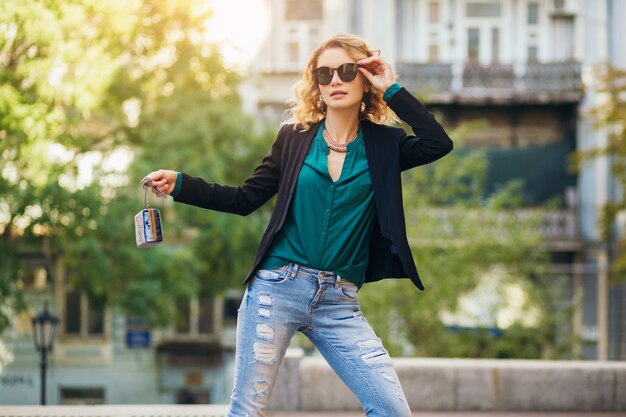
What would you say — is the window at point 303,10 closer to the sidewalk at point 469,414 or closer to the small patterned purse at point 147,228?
the sidewalk at point 469,414

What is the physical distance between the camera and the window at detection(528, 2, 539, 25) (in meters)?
25.0

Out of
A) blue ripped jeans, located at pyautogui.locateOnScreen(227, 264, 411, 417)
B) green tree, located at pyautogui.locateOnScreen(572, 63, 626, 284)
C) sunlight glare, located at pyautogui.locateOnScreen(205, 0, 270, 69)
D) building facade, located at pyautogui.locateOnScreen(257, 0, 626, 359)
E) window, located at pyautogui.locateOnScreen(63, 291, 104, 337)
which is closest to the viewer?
blue ripped jeans, located at pyautogui.locateOnScreen(227, 264, 411, 417)

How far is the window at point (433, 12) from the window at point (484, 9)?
0.73 metres

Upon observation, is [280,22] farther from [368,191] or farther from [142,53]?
[368,191]

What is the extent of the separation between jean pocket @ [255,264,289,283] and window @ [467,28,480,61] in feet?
71.4

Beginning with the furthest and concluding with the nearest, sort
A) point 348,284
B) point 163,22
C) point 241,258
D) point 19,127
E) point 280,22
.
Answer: point 280,22 < point 241,258 < point 163,22 < point 19,127 < point 348,284

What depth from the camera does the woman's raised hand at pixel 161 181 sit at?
12.8 ft

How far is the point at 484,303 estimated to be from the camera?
53.9ft

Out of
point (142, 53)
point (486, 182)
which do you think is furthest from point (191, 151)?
point (486, 182)

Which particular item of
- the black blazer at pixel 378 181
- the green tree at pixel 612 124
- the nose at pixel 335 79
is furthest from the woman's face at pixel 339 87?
the green tree at pixel 612 124

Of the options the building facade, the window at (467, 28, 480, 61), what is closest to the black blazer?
the building facade

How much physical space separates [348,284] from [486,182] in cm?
2035

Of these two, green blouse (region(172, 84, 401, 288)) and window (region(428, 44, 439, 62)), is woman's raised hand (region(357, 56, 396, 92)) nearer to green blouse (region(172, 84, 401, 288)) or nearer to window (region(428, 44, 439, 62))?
green blouse (region(172, 84, 401, 288))

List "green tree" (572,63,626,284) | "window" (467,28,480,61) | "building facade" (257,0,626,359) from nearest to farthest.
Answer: "green tree" (572,63,626,284)
"building facade" (257,0,626,359)
"window" (467,28,480,61)
